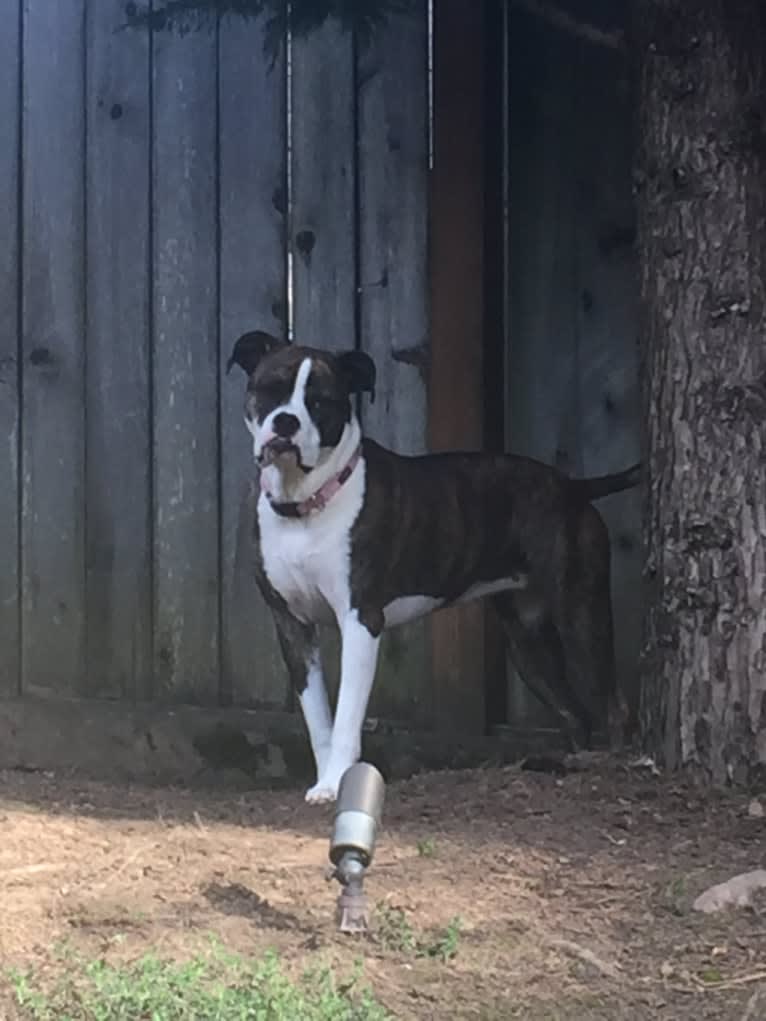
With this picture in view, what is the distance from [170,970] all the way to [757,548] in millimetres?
1935

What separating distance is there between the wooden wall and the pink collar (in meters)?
0.83

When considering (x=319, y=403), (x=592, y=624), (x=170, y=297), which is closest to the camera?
(x=319, y=403)

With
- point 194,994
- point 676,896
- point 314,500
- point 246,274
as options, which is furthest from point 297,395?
point 194,994

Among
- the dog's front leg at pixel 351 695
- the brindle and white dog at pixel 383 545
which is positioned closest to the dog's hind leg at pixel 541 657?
the brindle and white dog at pixel 383 545

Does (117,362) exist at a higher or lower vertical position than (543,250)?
lower

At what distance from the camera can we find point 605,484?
5.46 metres

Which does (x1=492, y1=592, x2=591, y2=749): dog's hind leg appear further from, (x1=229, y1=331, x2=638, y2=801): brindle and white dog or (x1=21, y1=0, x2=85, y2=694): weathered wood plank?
(x1=21, y1=0, x2=85, y2=694): weathered wood plank

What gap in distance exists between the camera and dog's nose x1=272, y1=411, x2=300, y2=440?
502cm

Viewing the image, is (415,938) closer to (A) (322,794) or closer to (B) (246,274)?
(A) (322,794)

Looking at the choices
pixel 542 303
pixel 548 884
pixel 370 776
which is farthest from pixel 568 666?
pixel 370 776

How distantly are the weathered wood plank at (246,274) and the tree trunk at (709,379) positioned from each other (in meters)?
1.78

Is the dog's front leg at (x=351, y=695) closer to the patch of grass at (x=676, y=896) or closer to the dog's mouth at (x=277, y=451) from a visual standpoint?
the dog's mouth at (x=277, y=451)

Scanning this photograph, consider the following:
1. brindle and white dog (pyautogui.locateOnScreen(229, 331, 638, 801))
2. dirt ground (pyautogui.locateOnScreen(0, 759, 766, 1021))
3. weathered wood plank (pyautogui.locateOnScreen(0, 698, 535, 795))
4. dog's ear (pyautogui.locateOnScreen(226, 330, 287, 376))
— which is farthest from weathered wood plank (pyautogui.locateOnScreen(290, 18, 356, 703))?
dirt ground (pyautogui.locateOnScreen(0, 759, 766, 1021))

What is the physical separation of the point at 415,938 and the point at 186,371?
319 centimetres
